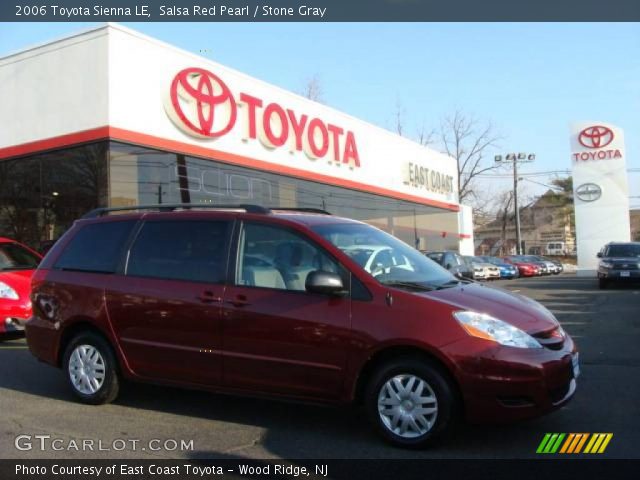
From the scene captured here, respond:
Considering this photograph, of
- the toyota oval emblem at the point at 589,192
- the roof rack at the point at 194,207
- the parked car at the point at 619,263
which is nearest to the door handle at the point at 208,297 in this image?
the roof rack at the point at 194,207

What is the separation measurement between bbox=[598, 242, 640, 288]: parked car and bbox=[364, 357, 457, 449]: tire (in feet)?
56.6

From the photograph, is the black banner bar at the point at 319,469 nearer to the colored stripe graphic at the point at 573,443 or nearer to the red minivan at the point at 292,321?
the colored stripe graphic at the point at 573,443

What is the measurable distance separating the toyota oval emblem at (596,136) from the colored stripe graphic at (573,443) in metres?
37.3

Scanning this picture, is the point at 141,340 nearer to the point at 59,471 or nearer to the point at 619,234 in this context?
the point at 59,471

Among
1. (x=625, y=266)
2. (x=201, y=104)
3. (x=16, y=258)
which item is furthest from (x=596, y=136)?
(x=16, y=258)

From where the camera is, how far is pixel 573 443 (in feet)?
15.0

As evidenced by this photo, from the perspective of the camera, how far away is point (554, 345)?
4602mm

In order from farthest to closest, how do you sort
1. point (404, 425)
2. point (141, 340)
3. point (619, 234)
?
1. point (619, 234)
2. point (141, 340)
3. point (404, 425)

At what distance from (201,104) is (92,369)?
12.3 meters

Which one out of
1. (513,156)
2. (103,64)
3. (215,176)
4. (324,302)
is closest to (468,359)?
(324,302)

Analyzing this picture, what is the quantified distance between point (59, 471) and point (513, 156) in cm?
5871

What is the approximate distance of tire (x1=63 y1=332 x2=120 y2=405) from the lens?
5.73 metres

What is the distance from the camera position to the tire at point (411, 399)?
4383 millimetres

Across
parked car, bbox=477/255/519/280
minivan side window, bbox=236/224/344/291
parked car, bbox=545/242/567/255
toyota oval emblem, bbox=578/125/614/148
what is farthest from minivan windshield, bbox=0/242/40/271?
parked car, bbox=545/242/567/255
